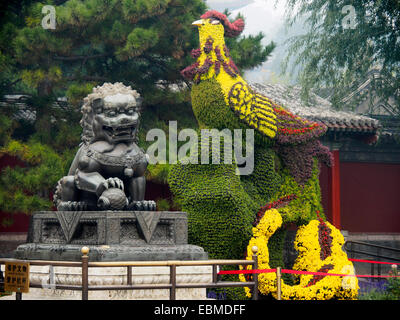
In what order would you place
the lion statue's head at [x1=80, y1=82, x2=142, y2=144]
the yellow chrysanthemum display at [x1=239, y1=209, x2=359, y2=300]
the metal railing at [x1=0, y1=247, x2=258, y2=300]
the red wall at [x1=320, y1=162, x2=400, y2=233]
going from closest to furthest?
the metal railing at [x1=0, y1=247, x2=258, y2=300], the lion statue's head at [x1=80, y1=82, x2=142, y2=144], the yellow chrysanthemum display at [x1=239, y1=209, x2=359, y2=300], the red wall at [x1=320, y1=162, x2=400, y2=233]

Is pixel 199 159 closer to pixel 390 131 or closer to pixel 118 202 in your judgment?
pixel 118 202

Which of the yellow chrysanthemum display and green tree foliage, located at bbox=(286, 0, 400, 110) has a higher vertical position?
green tree foliage, located at bbox=(286, 0, 400, 110)

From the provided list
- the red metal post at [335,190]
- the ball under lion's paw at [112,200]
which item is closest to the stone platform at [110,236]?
the ball under lion's paw at [112,200]

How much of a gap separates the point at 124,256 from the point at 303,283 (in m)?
3.20

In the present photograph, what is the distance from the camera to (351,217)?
15953 mm

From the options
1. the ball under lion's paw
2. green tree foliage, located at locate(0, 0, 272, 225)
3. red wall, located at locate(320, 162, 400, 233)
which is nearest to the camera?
the ball under lion's paw

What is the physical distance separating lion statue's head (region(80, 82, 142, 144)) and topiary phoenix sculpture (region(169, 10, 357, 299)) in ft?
5.41

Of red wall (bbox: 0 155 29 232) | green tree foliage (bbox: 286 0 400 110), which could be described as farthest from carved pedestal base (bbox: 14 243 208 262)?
green tree foliage (bbox: 286 0 400 110)

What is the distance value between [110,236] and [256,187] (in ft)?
10.2

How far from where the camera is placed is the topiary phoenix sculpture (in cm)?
892

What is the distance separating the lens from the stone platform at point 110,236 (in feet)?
23.4

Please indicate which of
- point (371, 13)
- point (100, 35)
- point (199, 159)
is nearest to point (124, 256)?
point (199, 159)

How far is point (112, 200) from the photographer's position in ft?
23.9

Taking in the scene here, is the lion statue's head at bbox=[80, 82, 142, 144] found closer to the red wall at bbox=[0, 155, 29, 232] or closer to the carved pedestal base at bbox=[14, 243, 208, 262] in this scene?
the carved pedestal base at bbox=[14, 243, 208, 262]
